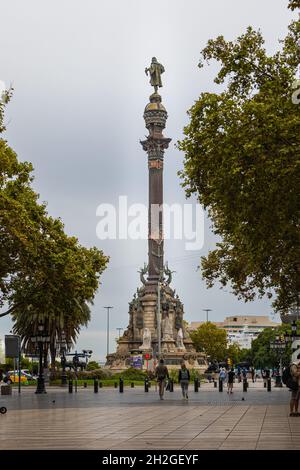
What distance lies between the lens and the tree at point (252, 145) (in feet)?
82.3

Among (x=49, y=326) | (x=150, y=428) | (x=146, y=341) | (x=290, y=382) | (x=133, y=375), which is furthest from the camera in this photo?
(x=146, y=341)

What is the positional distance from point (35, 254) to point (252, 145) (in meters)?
15.5

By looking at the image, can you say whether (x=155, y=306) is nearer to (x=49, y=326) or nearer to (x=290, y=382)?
(x=49, y=326)

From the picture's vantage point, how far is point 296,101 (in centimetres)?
2522

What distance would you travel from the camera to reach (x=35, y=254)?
121 ft

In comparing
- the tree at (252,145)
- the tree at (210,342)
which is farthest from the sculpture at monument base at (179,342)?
the tree at (210,342)

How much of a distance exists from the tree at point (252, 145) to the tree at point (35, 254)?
8707 millimetres

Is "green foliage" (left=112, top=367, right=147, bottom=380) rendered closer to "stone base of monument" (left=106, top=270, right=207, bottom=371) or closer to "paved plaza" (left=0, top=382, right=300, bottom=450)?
"stone base of monument" (left=106, top=270, right=207, bottom=371)

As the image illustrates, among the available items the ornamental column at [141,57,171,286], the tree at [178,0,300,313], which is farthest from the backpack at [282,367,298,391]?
the ornamental column at [141,57,171,286]

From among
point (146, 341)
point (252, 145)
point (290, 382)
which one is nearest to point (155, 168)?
point (146, 341)

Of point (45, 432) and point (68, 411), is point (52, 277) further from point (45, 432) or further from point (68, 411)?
point (45, 432)

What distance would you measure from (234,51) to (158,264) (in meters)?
57.5

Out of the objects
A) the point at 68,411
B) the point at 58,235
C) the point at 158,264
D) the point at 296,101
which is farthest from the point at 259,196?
the point at 158,264

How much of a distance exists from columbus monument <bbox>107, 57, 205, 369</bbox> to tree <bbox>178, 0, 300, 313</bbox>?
50.3 m
